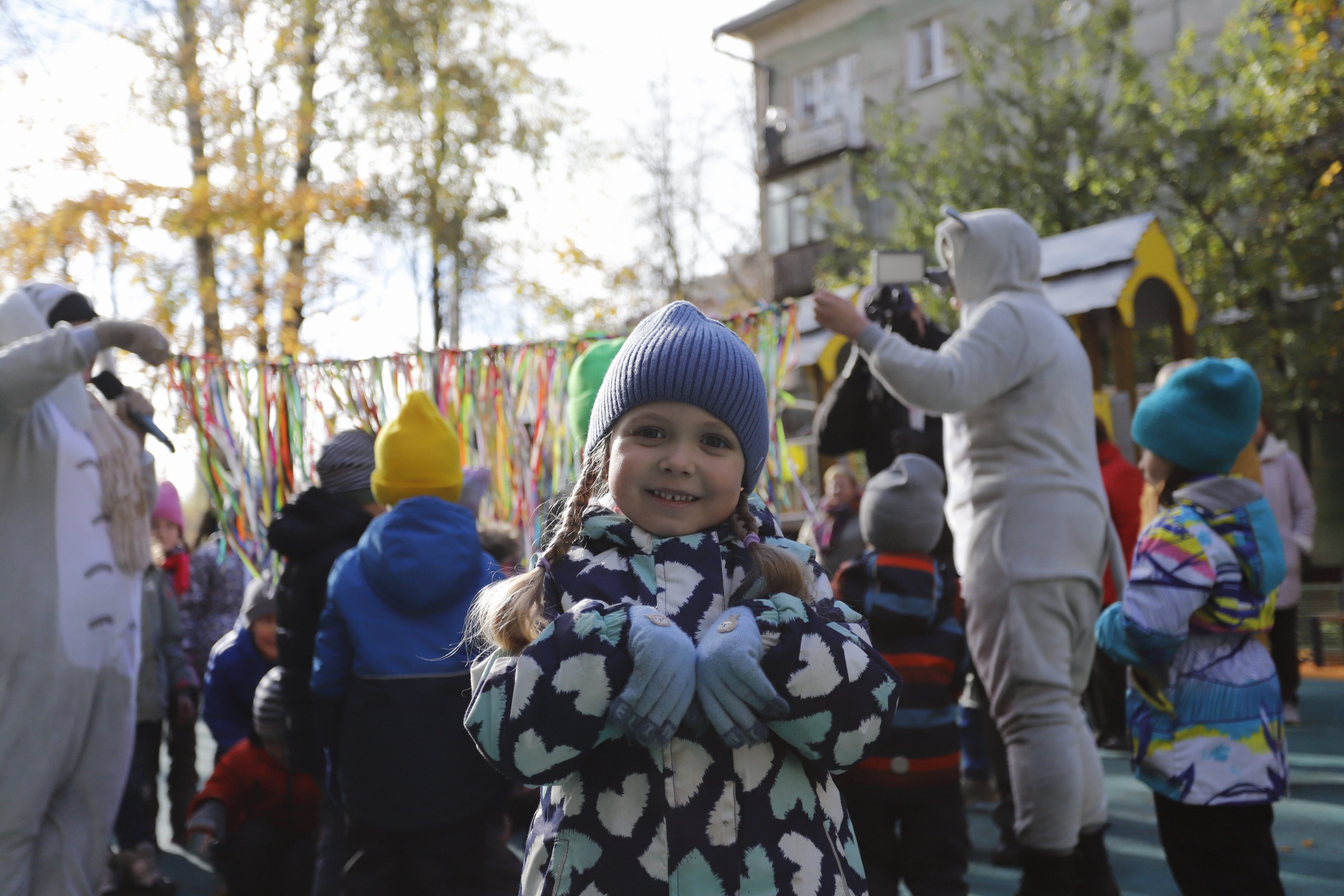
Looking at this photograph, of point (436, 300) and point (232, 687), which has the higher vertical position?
point (436, 300)

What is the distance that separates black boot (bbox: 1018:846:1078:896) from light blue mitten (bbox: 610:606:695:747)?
2080 mm

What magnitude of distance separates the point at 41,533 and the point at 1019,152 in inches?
607

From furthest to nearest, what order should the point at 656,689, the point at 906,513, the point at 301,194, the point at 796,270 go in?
the point at 796,270, the point at 301,194, the point at 906,513, the point at 656,689

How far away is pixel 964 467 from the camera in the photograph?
11.5 feet

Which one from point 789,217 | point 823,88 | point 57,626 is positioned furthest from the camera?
point 789,217

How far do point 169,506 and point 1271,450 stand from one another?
6.22 metres

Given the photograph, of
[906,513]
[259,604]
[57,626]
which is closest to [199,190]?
[259,604]

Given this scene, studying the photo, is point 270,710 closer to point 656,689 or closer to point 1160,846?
point 656,689

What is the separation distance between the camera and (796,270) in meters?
24.2

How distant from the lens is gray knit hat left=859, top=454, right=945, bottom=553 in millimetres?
3430

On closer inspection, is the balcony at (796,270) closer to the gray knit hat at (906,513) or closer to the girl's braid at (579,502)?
the gray knit hat at (906,513)

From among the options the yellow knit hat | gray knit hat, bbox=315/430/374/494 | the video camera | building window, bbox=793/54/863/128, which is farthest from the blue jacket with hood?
building window, bbox=793/54/863/128

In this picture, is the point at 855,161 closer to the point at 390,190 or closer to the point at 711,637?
the point at 390,190

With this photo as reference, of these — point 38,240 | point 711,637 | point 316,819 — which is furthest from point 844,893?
point 38,240
